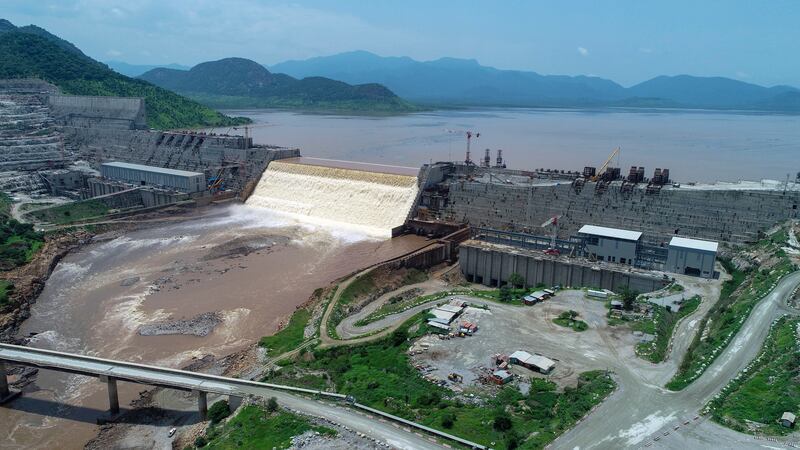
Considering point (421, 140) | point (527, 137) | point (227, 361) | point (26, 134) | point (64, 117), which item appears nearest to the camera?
point (227, 361)

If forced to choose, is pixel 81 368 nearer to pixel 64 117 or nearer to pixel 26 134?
pixel 26 134

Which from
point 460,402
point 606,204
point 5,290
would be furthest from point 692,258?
point 5,290

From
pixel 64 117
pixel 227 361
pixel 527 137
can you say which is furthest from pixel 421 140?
pixel 227 361

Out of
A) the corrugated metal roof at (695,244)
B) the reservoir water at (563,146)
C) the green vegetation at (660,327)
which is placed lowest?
the green vegetation at (660,327)

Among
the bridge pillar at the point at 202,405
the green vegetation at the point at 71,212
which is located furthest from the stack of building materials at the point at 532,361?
the green vegetation at the point at 71,212

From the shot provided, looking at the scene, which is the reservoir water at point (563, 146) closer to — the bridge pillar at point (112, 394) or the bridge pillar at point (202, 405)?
the bridge pillar at point (112, 394)

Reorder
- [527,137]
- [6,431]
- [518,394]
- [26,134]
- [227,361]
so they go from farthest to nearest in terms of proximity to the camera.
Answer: [527,137], [26,134], [227,361], [6,431], [518,394]
